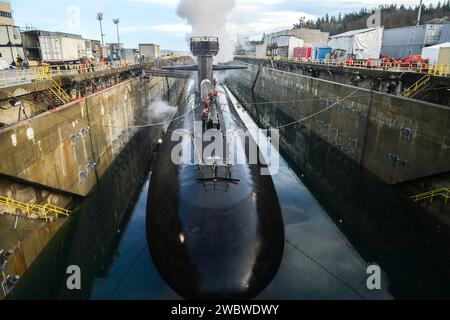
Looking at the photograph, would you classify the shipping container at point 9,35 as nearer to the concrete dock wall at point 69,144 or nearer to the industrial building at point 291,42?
the concrete dock wall at point 69,144

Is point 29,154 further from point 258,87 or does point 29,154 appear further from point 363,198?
point 258,87

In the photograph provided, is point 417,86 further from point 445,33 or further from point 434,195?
point 445,33

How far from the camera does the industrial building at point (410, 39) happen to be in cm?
4109

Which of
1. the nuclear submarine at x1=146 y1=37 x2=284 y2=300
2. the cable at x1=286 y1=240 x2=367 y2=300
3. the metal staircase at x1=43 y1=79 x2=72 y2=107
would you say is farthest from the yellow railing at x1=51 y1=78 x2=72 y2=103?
the cable at x1=286 y1=240 x2=367 y2=300

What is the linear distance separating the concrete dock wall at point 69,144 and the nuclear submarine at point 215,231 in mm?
6261

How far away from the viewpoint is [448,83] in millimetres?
19578

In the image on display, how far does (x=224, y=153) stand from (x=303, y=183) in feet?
38.2

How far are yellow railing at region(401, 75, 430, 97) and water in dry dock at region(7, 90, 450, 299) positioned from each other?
24.0ft

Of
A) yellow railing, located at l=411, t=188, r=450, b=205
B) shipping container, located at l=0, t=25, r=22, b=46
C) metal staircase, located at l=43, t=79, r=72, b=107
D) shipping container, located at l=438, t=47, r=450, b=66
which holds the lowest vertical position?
yellow railing, located at l=411, t=188, r=450, b=205

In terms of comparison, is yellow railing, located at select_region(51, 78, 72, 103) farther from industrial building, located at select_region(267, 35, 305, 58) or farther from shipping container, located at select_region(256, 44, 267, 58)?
shipping container, located at select_region(256, 44, 267, 58)

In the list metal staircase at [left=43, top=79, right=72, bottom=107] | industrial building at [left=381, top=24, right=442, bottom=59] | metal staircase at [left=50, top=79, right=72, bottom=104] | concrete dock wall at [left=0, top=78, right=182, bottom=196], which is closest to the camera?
concrete dock wall at [left=0, top=78, right=182, bottom=196]

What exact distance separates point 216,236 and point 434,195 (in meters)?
14.1

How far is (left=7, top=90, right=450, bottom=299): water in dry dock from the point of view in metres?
13.1

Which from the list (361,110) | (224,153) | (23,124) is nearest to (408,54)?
(361,110)
